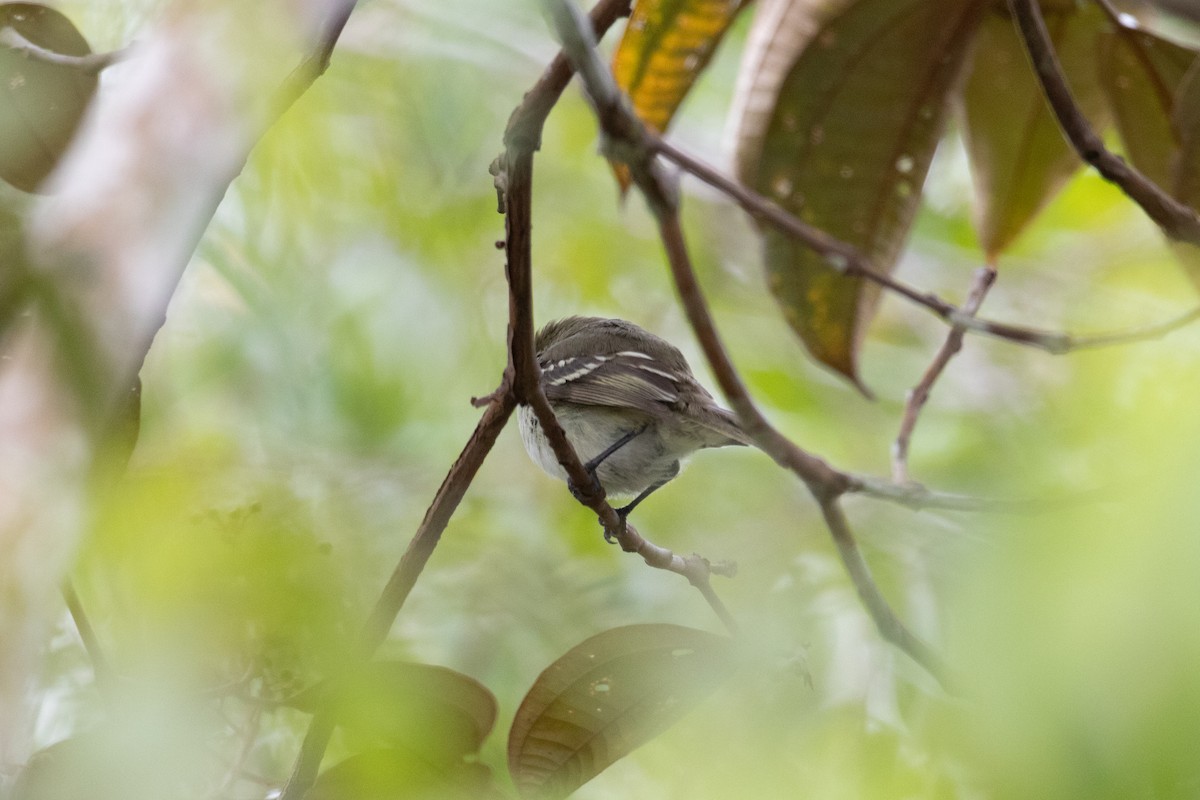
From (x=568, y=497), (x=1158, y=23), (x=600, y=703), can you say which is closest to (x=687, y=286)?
(x=600, y=703)

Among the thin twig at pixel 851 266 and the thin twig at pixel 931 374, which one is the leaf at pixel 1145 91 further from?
the thin twig at pixel 851 266

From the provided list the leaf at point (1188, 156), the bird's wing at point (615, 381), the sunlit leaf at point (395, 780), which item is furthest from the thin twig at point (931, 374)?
the sunlit leaf at point (395, 780)

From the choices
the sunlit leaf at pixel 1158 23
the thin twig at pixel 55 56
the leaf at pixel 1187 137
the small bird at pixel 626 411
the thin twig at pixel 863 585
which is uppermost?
the sunlit leaf at pixel 1158 23

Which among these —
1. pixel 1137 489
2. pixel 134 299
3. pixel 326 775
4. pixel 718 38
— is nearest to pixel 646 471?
pixel 718 38

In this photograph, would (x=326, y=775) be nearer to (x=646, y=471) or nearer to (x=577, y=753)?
(x=577, y=753)

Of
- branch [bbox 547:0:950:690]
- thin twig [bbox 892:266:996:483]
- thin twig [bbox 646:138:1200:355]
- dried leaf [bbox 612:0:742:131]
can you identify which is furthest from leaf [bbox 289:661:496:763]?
dried leaf [bbox 612:0:742:131]

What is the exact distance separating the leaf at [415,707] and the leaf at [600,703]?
71mm

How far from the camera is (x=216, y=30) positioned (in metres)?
1.78

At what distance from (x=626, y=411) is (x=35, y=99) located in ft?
5.96

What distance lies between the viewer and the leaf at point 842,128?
2.17 m

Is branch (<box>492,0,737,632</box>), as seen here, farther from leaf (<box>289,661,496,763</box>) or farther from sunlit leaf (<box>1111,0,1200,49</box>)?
sunlit leaf (<box>1111,0,1200,49</box>)

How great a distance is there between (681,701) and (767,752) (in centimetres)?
39

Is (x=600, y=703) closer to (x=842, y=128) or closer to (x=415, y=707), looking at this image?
(x=415, y=707)

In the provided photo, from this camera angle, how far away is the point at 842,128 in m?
2.24
